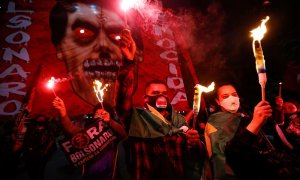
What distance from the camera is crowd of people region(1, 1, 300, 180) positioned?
9.34ft

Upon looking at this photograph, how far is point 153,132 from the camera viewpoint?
3287 mm

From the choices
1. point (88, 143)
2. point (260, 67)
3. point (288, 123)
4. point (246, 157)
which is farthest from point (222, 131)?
point (288, 123)

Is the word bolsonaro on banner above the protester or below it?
below

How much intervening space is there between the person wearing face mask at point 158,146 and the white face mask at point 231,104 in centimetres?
61

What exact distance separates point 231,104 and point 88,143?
2.26 meters

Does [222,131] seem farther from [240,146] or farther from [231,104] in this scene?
[240,146]

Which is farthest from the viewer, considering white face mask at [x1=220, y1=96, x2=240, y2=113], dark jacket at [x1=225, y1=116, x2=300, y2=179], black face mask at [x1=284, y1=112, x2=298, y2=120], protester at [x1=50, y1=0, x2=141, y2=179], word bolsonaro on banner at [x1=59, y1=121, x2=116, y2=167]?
protester at [x1=50, y1=0, x2=141, y2=179]

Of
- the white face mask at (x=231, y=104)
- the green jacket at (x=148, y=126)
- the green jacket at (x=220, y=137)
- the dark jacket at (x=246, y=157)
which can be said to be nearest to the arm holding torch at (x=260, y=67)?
the dark jacket at (x=246, y=157)

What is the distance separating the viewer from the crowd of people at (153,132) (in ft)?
9.34

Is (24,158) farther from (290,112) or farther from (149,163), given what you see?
(290,112)

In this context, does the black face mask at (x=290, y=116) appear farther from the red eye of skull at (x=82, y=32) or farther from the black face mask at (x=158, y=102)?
the red eye of skull at (x=82, y=32)

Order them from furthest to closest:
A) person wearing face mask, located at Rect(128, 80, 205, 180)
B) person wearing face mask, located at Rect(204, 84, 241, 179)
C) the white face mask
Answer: the white face mask < person wearing face mask, located at Rect(128, 80, 205, 180) < person wearing face mask, located at Rect(204, 84, 241, 179)

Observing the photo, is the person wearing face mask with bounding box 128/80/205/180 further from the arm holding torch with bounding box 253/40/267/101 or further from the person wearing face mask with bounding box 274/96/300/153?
the person wearing face mask with bounding box 274/96/300/153

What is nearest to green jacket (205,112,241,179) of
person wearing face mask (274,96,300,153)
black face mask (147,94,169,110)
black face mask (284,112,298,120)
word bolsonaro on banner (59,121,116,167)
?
black face mask (147,94,169,110)
